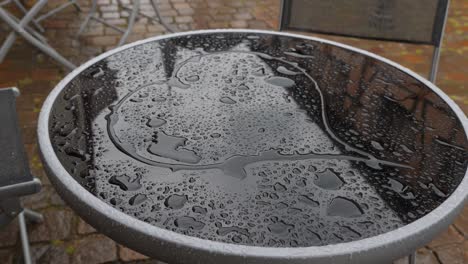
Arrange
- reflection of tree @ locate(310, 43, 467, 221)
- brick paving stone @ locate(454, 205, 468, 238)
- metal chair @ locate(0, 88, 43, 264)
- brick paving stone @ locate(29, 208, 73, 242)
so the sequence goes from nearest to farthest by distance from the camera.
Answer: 1. reflection of tree @ locate(310, 43, 467, 221)
2. metal chair @ locate(0, 88, 43, 264)
3. brick paving stone @ locate(29, 208, 73, 242)
4. brick paving stone @ locate(454, 205, 468, 238)

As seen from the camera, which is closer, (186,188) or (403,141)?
(186,188)

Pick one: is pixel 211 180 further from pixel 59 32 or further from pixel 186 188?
pixel 59 32

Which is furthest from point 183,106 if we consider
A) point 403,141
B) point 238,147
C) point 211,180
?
point 403,141

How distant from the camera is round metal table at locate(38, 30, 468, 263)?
0.92 meters

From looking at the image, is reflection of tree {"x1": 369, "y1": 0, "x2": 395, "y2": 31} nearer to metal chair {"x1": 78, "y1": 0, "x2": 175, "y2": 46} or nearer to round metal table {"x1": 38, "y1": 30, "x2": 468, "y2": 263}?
round metal table {"x1": 38, "y1": 30, "x2": 468, "y2": 263}

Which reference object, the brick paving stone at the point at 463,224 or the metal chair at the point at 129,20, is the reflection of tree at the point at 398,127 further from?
the metal chair at the point at 129,20

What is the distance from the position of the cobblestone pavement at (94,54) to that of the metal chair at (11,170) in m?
0.76

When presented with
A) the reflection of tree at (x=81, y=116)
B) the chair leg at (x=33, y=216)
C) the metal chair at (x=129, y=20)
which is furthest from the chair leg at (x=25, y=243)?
the metal chair at (x=129, y=20)

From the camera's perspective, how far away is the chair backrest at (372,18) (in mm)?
2107

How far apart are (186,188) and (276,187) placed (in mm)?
191

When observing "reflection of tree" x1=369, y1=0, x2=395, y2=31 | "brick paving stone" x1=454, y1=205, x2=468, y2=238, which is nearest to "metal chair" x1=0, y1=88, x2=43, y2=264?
"reflection of tree" x1=369, y1=0, x2=395, y2=31

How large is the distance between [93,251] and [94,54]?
7.25 feet

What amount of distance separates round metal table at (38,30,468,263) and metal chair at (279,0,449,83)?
0.53 metres

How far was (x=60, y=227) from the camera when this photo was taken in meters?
2.29
